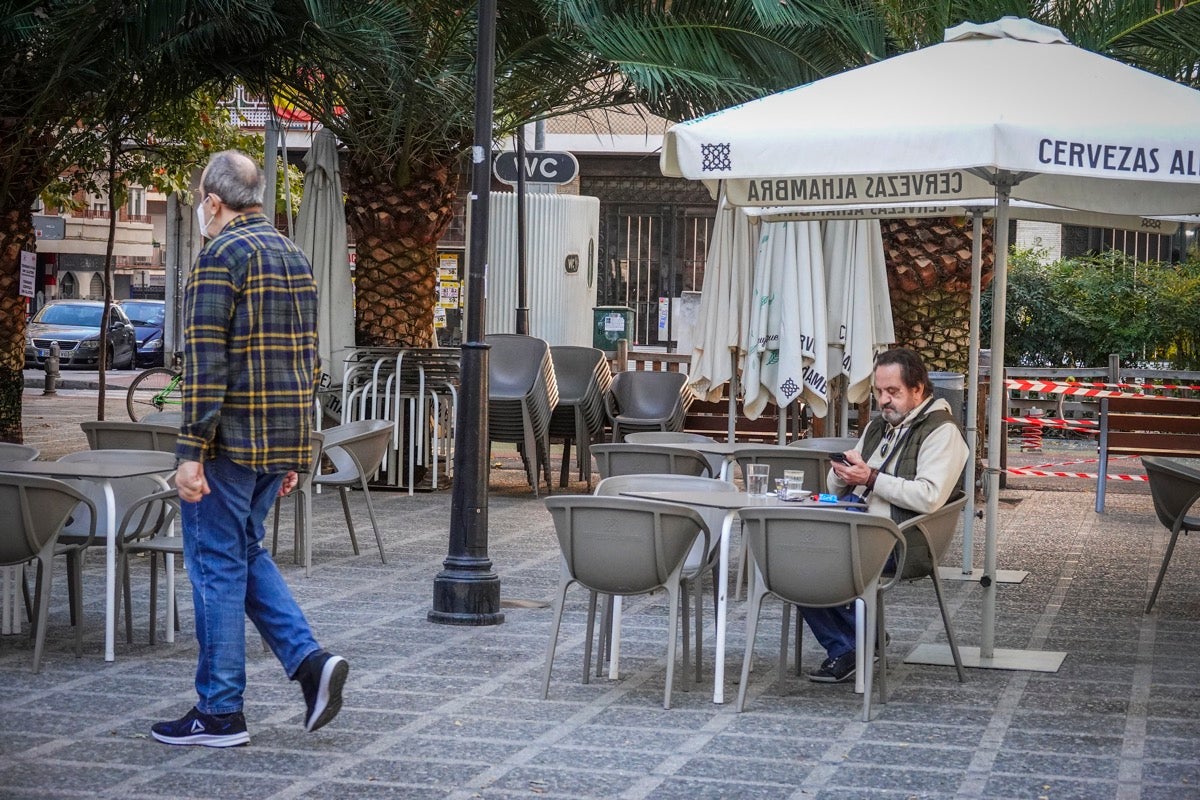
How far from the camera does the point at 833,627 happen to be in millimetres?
6984

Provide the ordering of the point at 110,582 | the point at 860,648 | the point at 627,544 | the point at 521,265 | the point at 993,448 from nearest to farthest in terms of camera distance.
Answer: the point at 627,544, the point at 860,648, the point at 110,582, the point at 993,448, the point at 521,265

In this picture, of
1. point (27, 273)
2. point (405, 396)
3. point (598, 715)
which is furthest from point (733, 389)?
point (27, 273)

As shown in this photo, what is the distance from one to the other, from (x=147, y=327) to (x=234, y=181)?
104 feet

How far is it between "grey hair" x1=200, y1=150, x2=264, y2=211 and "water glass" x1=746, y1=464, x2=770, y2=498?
2436 mm

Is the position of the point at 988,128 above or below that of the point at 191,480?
above

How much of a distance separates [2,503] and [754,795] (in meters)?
3.32

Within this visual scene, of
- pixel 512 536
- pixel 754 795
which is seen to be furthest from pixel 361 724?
pixel 512 536

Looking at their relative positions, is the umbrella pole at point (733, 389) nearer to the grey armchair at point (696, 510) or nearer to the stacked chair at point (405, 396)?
the stacked chair at point (405, 396)

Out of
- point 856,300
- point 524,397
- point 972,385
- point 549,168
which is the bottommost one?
point 524,397

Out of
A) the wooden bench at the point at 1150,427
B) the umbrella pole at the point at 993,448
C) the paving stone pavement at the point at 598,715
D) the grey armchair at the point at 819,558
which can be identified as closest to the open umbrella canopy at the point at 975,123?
the umbrella pole at the point at 993,448

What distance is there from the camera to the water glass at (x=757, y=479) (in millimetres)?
7008

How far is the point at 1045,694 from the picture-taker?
22.1 feet

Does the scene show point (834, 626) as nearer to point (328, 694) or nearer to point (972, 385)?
point (328, 694)

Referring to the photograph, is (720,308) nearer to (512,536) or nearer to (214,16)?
(512,536)
